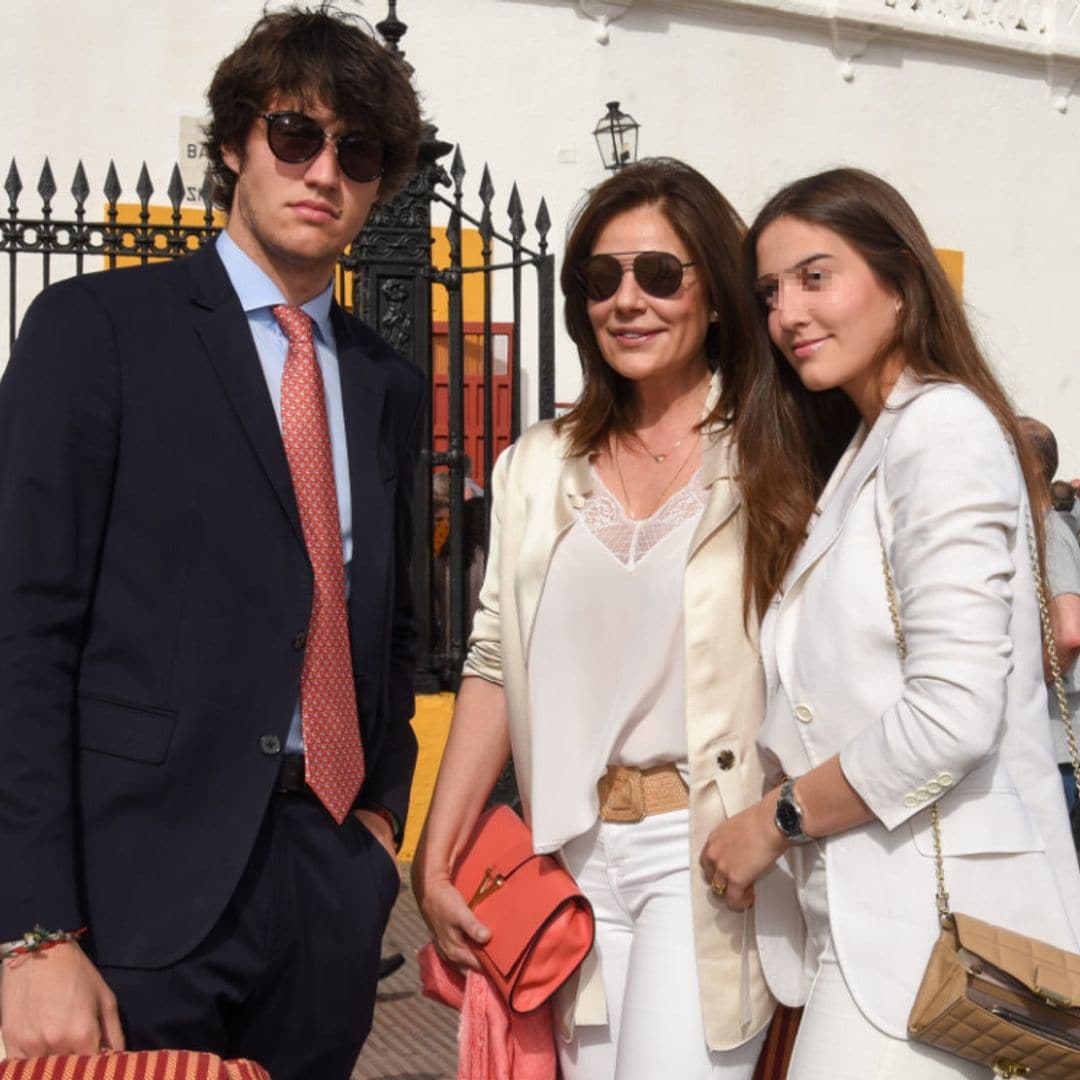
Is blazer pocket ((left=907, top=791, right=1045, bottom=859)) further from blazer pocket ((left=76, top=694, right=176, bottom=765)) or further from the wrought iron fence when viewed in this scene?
the wrought iron fence

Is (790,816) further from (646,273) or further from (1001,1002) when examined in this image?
(646,273)

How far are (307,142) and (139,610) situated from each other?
2.80ft

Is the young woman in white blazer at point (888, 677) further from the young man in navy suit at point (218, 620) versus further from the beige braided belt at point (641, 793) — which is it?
the young man in navy suit at point (218, 620)

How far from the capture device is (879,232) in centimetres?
261

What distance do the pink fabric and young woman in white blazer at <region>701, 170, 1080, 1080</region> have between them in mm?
510

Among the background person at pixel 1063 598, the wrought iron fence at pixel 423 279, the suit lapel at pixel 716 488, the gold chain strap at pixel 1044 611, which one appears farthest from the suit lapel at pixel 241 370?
the wrought iron fence at pixel 423 279

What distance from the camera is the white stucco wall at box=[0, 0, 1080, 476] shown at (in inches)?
499

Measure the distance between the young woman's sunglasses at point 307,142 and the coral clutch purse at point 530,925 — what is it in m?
1.31

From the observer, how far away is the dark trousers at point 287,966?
90.7 inches

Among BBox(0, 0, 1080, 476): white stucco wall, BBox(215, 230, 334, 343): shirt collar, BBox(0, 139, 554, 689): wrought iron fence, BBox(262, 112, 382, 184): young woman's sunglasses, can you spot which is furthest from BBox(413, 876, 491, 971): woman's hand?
BBox(0, 0, 1080, 476): white stucco wall

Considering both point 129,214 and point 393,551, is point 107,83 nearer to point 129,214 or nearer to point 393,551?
point 129,214

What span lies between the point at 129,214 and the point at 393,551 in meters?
10.3

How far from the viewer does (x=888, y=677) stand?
7.89 ft

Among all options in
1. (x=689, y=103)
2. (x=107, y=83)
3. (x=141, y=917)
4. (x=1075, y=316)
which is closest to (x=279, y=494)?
(x=141, y=917)
